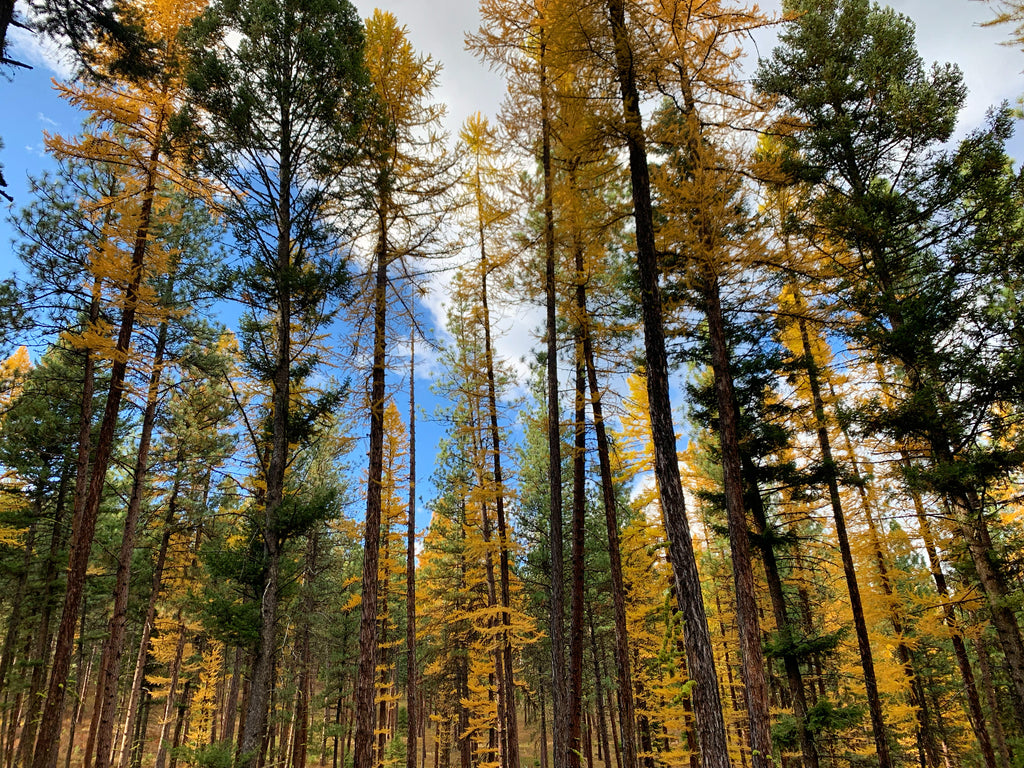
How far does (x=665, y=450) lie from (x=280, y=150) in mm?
8271

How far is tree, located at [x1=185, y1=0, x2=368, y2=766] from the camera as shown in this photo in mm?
7184

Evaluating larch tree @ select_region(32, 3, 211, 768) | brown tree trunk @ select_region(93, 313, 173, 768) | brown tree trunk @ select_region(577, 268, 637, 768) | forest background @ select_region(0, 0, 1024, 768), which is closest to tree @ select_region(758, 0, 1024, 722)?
forest background @ select_region(0, 0, 1024, 768)

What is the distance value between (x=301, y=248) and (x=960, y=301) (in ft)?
37.6

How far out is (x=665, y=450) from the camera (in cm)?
620

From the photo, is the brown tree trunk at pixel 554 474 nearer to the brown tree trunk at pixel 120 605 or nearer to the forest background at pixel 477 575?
the forest background at pixel 477 575

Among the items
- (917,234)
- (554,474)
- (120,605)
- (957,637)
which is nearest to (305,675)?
(120,605)

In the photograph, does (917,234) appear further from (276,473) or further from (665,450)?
(276,473)

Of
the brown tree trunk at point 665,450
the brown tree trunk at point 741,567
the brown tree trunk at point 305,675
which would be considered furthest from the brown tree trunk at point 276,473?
the brown tree trunk at point 305,675

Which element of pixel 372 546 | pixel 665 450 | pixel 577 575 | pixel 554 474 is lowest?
pixel 577 575

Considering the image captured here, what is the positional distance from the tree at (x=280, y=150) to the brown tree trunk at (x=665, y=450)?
4494 mm

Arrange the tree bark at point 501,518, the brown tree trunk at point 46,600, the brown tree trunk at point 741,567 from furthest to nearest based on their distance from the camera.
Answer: the brown tree trunk at point 46,600, the tree bark at point 501,518, the brown tree trunk at point 741,567

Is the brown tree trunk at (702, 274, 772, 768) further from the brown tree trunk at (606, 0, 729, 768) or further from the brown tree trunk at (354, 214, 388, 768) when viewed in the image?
the brown tree trunk at (354, 214, 388, 768)

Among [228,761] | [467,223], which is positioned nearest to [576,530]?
[228,761]

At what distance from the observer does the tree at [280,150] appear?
23.6ft
